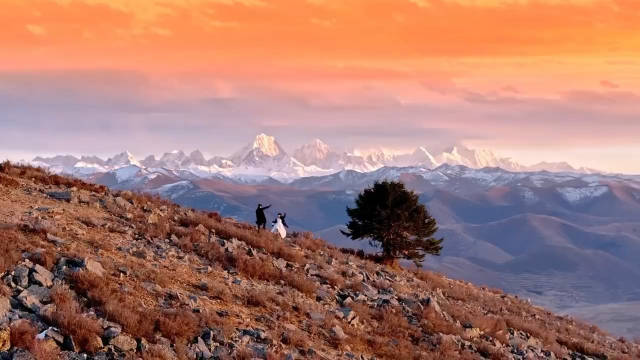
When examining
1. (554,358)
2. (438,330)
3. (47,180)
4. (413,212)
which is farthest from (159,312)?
(413,212)

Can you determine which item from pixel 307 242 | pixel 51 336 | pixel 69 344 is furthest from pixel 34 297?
pixel 307 242

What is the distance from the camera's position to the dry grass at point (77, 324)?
47.9 feet

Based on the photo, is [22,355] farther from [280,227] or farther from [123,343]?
[280,227]

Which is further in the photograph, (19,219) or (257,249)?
(257,249)

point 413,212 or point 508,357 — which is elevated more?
point 413,212

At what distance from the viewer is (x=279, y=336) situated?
1820cm

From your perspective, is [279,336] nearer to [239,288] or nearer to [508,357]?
[239,288]

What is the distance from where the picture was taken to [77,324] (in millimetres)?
14891

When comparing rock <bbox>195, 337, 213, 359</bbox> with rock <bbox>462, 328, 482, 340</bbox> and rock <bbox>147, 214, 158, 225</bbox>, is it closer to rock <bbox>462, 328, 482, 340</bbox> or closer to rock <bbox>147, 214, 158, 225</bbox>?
rock <bbox>462, 328, 482, 340</bbox>

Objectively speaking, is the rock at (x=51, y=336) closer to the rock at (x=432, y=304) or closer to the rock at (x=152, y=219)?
the rock at (x=152, y=219)

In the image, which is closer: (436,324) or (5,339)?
(5,339)

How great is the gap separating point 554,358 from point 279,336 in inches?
498

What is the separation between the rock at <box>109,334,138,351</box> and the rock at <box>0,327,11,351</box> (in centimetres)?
205

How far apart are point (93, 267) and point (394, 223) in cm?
2401
